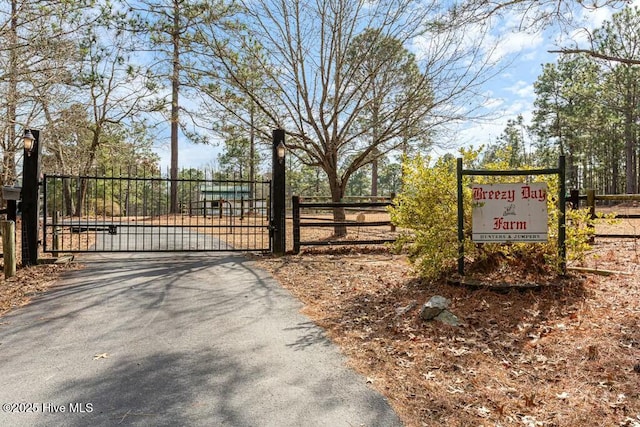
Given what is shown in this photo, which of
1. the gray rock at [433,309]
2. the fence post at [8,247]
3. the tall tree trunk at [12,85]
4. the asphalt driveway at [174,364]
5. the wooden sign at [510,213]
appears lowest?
the asphalt driveway at [174,364]

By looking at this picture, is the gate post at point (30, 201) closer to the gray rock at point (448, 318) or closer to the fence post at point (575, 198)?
the gray rock at point (448, 318)

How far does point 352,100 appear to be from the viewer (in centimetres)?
1112

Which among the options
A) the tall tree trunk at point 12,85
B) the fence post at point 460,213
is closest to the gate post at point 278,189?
the fence post at point 460,213

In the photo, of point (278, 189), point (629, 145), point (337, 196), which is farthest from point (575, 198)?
point (629, 145)

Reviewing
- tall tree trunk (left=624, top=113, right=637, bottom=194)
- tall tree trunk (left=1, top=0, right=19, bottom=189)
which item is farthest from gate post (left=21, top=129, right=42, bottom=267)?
tall tree trunk (left=624, top=113, right=637, bottom=194)

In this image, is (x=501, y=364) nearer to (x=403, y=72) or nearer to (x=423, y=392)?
(x=423, y=392)

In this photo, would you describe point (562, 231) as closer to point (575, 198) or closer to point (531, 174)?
point (531, 174)

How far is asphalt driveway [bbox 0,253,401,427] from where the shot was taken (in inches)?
97.5

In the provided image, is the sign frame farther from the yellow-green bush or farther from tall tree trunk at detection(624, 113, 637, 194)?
tall tree trunk at detection(624, 113, 637, 194)

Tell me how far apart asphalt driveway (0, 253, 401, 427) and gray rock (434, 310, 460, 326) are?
126cm

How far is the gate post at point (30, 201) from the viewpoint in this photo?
7051 millimetres

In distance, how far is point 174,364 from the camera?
321 cm

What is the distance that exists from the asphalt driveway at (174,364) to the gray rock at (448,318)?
1.26 meters

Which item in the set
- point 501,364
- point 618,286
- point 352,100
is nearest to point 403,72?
point 352,100
